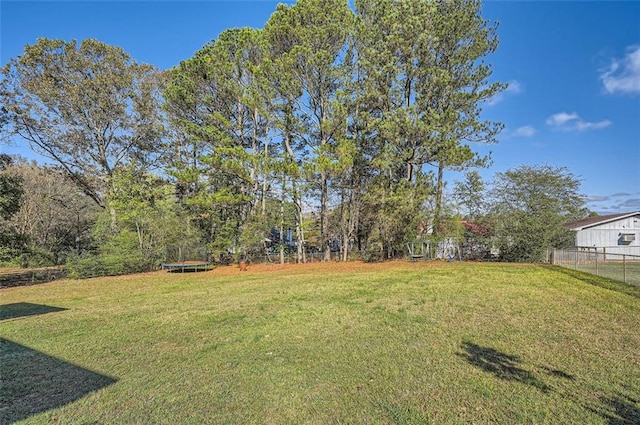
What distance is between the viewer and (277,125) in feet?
53.7

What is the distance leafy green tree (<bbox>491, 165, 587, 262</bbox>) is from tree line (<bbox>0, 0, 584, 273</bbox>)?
1.27ft

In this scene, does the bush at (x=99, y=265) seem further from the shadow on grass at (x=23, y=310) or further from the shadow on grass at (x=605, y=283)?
the shadow on grass at (x=605, y=283)

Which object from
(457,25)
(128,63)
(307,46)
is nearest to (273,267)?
(307,46)

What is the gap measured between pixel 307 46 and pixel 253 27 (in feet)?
10.7

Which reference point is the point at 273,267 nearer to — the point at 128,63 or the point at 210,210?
the point at 210,210

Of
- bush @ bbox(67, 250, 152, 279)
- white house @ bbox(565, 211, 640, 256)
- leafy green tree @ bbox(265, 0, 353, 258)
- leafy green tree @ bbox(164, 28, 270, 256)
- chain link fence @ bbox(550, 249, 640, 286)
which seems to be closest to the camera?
chain link fence @ bbox(550, 249, 640, 286)

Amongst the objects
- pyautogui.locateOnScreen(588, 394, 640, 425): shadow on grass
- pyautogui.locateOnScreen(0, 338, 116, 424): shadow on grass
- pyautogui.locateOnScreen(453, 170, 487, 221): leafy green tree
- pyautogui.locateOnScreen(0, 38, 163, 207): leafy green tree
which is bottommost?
pyautogui.locateOnScreen(0, 338, 116, 424): shadow on grass

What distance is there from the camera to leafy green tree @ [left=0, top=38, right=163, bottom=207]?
1470 cm

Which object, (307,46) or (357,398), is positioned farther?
(307,46)

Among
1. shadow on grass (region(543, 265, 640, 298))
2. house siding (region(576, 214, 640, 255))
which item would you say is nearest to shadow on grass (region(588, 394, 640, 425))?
shadow on grass (region(543, 265, 640, 298))

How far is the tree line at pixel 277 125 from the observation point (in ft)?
46.9

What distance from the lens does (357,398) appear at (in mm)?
2891

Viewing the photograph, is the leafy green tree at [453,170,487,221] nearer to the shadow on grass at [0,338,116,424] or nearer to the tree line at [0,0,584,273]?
the tree line at [0,0,584,273]

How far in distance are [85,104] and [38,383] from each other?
17.2 m
